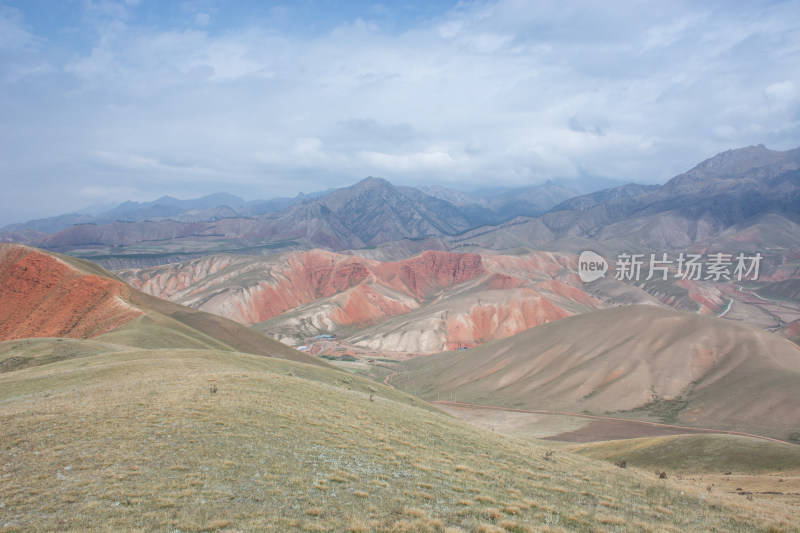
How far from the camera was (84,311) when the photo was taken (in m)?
79.6

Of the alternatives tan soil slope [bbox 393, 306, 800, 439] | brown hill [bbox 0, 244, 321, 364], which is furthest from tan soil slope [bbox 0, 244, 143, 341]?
tan soil slope [bbox 393, 306, 800, 439]

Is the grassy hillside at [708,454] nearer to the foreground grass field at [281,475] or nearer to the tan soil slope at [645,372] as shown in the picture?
the foreground grass field at [281,475]

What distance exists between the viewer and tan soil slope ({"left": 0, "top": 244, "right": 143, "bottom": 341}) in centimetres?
7600

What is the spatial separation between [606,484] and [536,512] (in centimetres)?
789

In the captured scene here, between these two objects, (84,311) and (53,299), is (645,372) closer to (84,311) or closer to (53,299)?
(84,311)

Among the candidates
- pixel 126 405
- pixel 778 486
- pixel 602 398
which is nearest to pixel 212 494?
pixel 126 405

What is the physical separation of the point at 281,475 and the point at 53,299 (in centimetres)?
9033

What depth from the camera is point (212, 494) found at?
13078mm

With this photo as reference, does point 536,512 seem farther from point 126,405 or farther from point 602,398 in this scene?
point 602,398

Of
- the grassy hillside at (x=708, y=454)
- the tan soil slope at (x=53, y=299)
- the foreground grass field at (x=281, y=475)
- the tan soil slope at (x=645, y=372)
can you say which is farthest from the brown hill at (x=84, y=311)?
the grassy hillside at (x=708, y=454)

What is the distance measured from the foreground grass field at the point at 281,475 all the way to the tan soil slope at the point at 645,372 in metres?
59.1

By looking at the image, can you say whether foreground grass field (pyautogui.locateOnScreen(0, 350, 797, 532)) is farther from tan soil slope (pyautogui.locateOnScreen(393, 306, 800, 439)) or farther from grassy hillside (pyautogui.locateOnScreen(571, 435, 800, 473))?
tan soil slope (pyautogui.locateOnScreen(393, 306, 800, 439))

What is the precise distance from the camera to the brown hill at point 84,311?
73125mm

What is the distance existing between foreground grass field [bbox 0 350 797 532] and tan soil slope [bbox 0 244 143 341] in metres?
54.6
